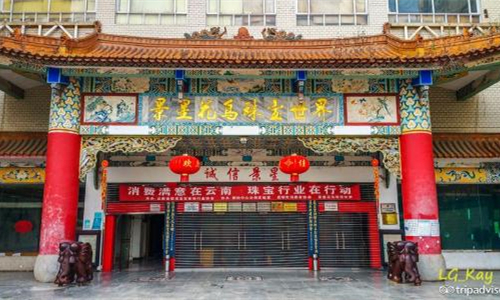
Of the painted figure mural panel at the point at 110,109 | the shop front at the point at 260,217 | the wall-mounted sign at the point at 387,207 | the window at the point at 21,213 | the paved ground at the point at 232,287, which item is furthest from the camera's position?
the wall-mounted sign at the point at 387,207

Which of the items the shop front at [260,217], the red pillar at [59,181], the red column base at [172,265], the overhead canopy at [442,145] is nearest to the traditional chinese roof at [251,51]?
the red pillar at [59,181]

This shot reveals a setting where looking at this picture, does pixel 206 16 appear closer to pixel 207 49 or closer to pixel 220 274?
pixel 207 49

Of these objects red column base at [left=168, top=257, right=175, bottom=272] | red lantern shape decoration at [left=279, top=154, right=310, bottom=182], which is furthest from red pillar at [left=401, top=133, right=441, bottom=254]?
red column base at [left=168, top=257, right=175, bottom=272]

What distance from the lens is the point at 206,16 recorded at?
12164 millimetres

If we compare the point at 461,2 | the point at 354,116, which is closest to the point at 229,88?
the point at 354,116

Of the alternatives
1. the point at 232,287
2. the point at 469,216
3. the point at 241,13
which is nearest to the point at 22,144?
the point at 232,287

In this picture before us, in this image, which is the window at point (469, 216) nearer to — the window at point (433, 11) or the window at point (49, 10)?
the window at point (433, 11)

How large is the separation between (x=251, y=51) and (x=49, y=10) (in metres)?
6.10

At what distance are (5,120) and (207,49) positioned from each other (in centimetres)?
588

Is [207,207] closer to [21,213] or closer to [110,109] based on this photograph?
[110,109]

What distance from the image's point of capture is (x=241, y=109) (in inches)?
372

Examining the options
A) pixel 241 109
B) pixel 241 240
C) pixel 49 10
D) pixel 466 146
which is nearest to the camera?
pixel 241 109

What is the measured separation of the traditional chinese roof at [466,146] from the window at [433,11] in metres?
3.45

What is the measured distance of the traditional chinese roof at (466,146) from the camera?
1085 cm
